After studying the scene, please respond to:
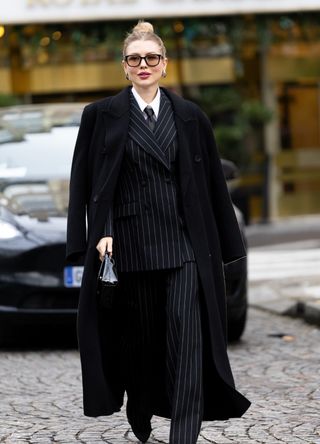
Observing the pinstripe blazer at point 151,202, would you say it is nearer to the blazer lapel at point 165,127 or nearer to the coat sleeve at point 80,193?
the blazer lapel at point 165,127

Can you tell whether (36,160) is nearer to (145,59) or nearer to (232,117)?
(145,59)

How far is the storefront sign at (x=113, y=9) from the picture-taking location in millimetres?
18719

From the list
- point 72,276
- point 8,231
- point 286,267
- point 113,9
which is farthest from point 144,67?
point 113,9

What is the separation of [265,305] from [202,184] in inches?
230

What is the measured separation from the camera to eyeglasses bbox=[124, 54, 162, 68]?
516cm

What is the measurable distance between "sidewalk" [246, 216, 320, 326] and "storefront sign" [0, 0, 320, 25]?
336 cm

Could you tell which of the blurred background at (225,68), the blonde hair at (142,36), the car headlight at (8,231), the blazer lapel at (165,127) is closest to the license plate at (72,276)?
the car headlight at (8,231)

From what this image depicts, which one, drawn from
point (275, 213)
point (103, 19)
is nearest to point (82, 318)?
point (103, 19)

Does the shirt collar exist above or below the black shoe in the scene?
above

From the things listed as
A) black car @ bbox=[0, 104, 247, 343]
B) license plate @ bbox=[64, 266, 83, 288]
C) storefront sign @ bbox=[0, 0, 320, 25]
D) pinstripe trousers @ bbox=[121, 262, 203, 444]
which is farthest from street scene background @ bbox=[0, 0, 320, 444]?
pinstripe trousers @ bbox=[121, 262, 203, 444]

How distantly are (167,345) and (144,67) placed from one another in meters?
1.12

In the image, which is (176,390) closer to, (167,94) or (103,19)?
(167,94)

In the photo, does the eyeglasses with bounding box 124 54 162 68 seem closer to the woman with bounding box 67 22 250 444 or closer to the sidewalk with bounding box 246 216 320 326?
the woman with bounding box 67 22 250 444

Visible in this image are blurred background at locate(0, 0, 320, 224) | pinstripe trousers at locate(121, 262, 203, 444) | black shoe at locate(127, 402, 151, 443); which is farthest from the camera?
blurred background at locate(0, 0, 320, 224)
